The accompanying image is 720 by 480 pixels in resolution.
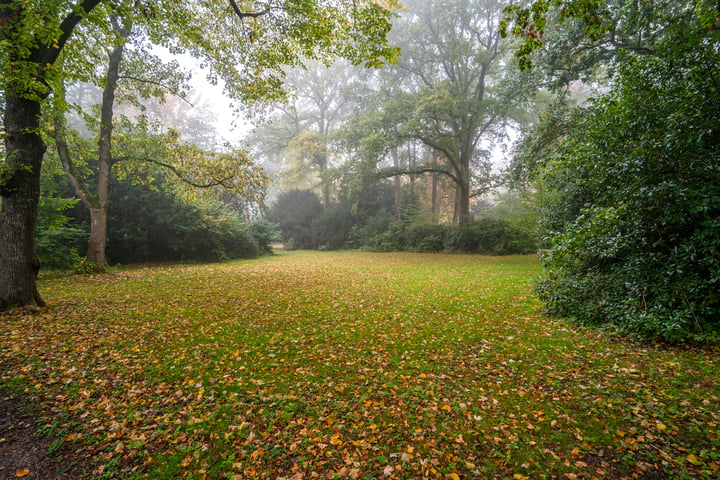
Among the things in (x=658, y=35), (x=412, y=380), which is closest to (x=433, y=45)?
(x=658, y=35)

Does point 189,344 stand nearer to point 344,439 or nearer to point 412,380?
point 344,439

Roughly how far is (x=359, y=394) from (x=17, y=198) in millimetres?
7347

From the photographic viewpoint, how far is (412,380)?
11.4ft

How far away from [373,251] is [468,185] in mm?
8590

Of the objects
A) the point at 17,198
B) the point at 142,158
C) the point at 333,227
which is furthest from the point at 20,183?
the point at 333,227

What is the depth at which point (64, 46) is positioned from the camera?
22.8 ft

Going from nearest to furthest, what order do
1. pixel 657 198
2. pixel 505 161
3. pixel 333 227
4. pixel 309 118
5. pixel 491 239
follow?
pixel 657 198, pixel 491 239, pixel 505 161, pixel 333 227, pixel 309 118

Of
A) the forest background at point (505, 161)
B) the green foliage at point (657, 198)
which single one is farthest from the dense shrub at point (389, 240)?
the green foliage at point (657, 198)

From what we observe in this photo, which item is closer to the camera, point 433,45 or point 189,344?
point 189,344

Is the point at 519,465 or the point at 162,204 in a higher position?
the point at 162,204

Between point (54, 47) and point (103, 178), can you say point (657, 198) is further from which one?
point (103, 178)

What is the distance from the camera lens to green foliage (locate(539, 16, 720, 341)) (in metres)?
3.92

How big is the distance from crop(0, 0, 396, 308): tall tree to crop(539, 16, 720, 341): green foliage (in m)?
4.47

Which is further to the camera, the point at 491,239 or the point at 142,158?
the point at 491,239
